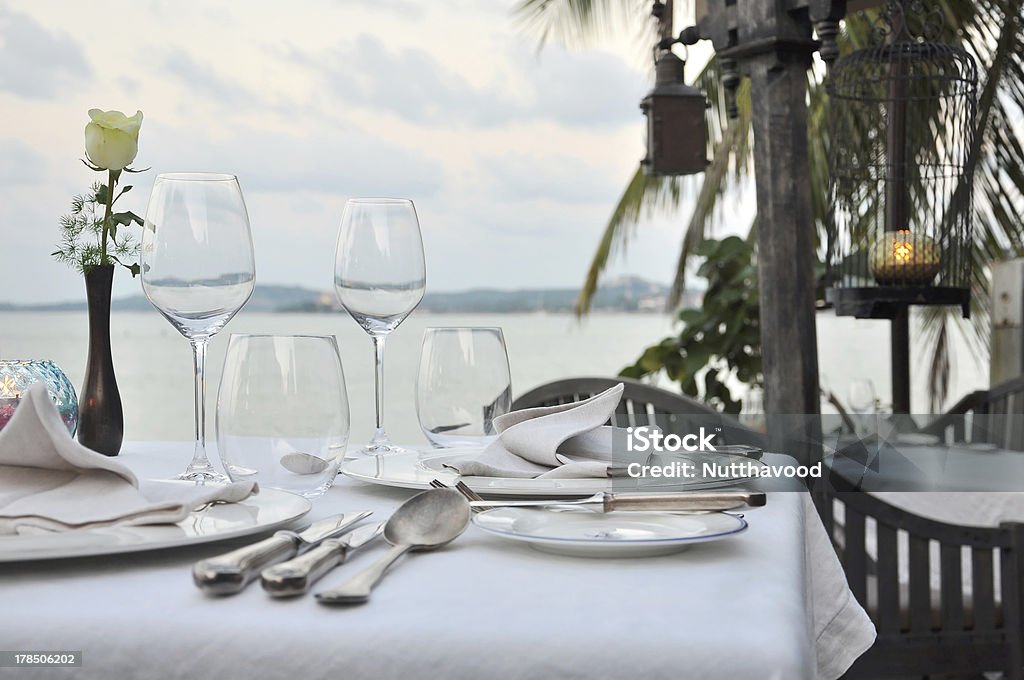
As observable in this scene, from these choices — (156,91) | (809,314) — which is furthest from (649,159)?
(156,91)

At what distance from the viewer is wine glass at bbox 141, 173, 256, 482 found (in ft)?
2.53

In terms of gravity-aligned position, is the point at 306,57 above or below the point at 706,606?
above

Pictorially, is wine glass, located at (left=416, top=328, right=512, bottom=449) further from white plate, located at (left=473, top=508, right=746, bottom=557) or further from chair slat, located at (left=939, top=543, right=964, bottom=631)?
chair slat, located at (left=939, top=543, right=964, bottom=631)

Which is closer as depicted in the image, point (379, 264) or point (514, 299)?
point (379, 264)

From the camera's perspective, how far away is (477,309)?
1366 centimetres

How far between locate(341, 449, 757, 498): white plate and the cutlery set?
0.11ft

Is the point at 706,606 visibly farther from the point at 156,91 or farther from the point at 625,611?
the point at 156,91

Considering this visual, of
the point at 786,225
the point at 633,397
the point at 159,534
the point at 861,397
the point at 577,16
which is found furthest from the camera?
the point at 577,16

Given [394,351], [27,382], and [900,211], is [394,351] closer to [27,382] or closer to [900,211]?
[900,211]

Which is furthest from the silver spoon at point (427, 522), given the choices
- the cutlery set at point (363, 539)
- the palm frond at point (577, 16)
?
the palm frond at point (577, 16)

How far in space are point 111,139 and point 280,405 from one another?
468 mm

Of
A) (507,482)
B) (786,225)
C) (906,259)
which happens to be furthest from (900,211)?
(507,482)

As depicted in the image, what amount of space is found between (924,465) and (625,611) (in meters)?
1.89

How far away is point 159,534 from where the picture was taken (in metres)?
0.58
